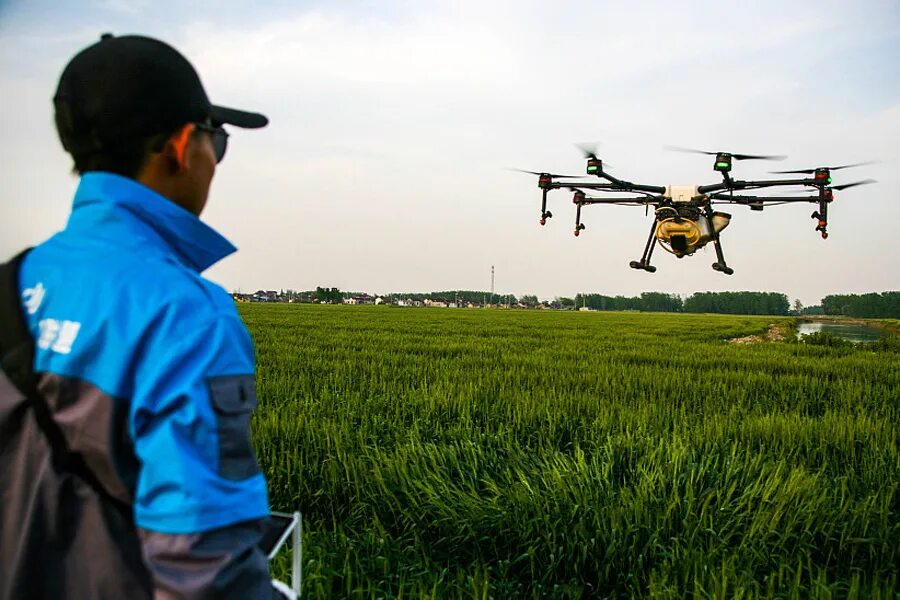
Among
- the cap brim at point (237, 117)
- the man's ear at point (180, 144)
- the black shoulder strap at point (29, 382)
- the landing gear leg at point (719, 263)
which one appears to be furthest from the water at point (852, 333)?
the black shoulder strap at point (29, 382)

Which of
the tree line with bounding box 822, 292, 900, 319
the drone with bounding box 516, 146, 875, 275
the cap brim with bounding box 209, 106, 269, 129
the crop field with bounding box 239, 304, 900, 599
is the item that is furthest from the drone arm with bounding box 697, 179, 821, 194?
the tree line with bounding box 822, 292, 900, 319

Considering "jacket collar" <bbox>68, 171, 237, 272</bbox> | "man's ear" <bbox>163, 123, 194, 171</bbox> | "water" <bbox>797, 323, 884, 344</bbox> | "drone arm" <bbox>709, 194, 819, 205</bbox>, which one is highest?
"drone arm" <bbox>709, 194, 819, 205</bbox>

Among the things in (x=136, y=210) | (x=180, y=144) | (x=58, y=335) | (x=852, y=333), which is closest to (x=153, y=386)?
(x=58, y=335)

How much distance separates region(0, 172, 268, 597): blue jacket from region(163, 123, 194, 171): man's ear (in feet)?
0.52

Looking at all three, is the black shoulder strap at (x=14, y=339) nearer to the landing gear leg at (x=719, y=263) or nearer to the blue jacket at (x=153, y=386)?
the blue jacket at (x=153, y=386)

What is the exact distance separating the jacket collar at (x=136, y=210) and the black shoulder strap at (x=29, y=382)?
178 millimetres

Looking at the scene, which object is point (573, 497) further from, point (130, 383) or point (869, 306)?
point (869, 306)

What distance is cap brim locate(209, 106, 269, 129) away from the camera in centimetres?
113

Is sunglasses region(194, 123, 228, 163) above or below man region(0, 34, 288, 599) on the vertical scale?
above

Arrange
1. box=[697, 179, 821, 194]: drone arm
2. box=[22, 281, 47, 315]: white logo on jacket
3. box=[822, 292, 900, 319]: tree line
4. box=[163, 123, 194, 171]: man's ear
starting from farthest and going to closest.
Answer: box=[822, 292, 900, 319]: tree line, box=[697, 179, 821, 194]: drone arm, box=[163, 123, 194, 171]: man's ear, box=[22, 281, 47, 315]: white logo on jacket

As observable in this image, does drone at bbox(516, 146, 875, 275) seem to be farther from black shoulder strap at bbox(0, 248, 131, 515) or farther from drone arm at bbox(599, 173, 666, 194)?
black shoulder strap at bbox(0, 248, 131, 515)

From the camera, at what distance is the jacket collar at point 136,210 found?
100 cm

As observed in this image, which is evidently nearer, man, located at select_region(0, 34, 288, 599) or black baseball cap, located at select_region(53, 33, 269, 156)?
man, located at select_region(0, 34, 288, 599)

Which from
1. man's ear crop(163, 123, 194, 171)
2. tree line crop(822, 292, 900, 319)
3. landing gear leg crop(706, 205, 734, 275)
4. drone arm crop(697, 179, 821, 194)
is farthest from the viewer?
tree line crop(822, 292, 900, 319)
